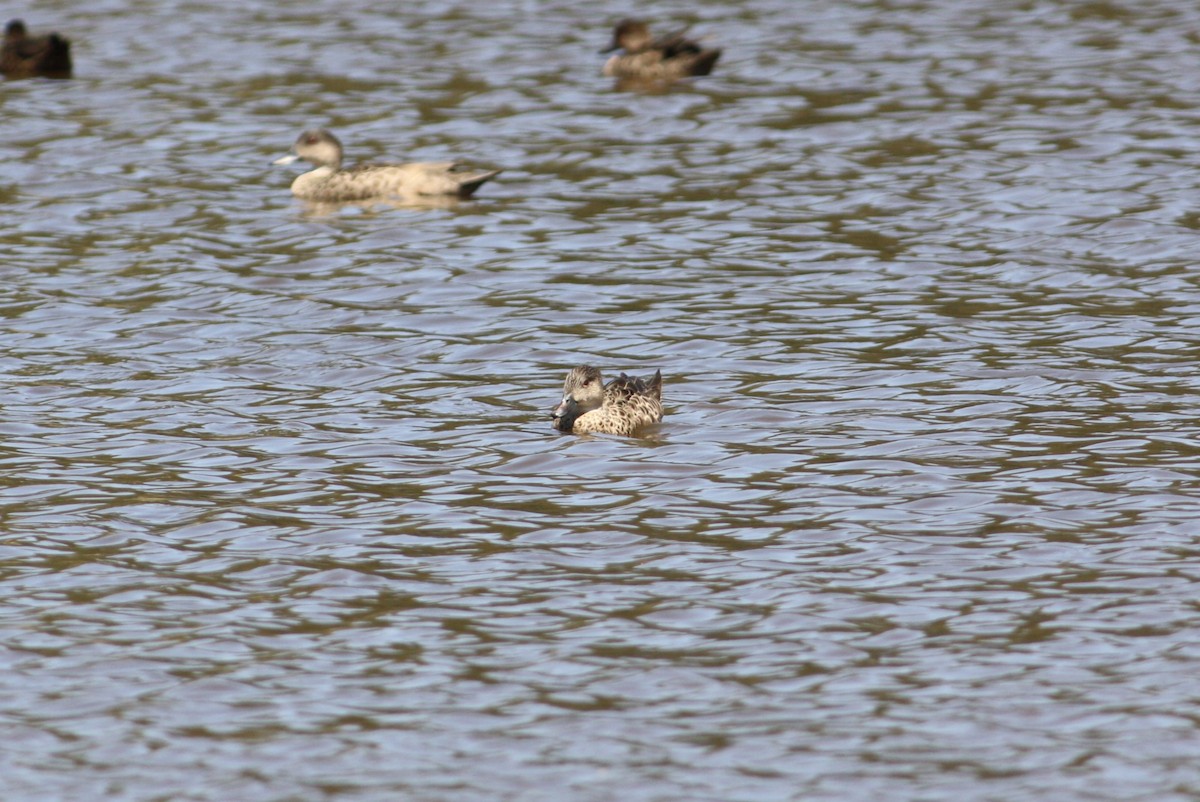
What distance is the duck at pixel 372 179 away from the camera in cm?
1823

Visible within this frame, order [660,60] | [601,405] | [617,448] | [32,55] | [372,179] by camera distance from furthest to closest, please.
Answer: [32,55] < [660,60] < [372,179] < [601,405] < [617,448]

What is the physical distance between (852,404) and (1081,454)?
5.70ft

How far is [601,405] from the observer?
11.5 metres

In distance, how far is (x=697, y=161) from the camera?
19.3 m

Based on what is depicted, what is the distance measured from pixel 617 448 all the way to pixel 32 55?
15718mm

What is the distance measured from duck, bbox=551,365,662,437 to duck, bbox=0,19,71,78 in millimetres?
14927

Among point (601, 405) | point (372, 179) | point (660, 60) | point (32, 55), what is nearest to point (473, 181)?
point (372, 179)

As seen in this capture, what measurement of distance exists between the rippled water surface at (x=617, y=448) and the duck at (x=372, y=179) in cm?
26

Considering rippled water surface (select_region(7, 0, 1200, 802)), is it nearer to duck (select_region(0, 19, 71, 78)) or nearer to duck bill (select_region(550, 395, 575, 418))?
A: duck bill (select_region(550, 395, 575, 418))

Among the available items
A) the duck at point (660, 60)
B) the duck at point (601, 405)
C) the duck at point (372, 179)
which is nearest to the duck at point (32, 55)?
the duck at point (372, 179)

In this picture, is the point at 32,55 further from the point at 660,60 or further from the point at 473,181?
the point at 473,181

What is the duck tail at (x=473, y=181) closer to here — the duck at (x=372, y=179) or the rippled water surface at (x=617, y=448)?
the duck at (x=372, y=179)

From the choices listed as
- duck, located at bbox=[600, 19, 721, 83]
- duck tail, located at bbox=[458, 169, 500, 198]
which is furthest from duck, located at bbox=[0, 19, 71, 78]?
duck tail, located at bbox=[458, 169, 500, 198]

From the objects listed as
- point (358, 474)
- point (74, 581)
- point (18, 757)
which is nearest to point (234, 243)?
point (358, 474)
